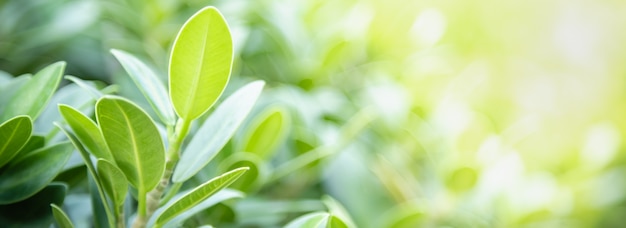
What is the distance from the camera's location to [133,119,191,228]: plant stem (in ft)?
1.36

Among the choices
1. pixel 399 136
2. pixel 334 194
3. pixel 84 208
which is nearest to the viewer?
pixel 84 208

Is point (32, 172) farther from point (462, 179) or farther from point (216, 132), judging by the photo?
point (462, 179)

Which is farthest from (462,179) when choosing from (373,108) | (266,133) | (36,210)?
(36,210)

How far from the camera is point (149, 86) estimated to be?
434mm

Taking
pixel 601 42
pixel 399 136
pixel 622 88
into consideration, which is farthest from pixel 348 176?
pixel 601 42

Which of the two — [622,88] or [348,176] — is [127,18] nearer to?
[348,176]

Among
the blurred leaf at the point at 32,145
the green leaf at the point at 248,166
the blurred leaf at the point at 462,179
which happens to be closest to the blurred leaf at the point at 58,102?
the blurred leaf at the point at 32,145

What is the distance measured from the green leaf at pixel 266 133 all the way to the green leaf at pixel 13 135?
24 centimetres

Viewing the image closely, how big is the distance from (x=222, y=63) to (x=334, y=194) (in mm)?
361

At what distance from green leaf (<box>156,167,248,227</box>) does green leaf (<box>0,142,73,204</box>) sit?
9 centimetres

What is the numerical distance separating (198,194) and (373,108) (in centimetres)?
43

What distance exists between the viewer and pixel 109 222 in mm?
428

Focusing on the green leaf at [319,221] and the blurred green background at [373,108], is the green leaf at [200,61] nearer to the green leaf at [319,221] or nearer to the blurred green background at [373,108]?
the green leaf at [319,221]

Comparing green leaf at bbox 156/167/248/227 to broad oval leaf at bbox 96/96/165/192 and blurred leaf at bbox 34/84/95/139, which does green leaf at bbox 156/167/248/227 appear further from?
blurred leaf at bbox 34/84/95/139
